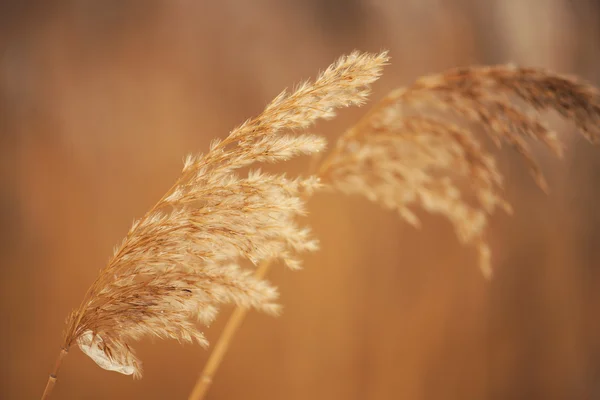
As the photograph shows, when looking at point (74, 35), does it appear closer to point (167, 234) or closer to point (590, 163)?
point (167, 234)

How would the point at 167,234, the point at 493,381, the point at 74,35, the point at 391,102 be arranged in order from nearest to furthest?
1. the point at 167,234
2. the point at 391,102
3. the point at 74,35
4. the point at 493,381

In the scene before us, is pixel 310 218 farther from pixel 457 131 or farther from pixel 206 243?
pixel 206 243

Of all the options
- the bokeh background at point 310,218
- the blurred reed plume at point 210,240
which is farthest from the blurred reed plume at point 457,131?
the bokeh background at point 310,218

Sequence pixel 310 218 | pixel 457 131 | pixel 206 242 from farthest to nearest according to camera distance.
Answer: pixel 310 218 → pixel 457 131 → pixel 206 242

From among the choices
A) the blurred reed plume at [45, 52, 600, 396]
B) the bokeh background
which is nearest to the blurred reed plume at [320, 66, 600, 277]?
the blurred reed plume at [45, 52, 600, 396]

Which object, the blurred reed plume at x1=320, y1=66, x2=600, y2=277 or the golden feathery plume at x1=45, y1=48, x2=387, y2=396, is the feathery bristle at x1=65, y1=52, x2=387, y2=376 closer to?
the golden feathery plume at x1=45, y1=48, x2=387, y2=396

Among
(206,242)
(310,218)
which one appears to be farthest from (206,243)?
(310,218)

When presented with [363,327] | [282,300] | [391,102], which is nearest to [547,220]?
[363,327]

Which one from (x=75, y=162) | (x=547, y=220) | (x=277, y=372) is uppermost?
(x=547, y=220)
